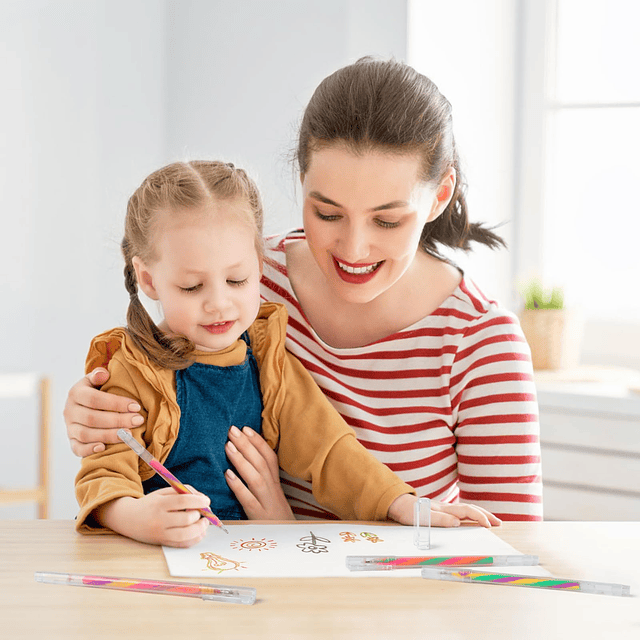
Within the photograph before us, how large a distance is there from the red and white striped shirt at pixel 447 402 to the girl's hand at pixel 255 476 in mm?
104

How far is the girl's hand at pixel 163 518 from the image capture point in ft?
2.81

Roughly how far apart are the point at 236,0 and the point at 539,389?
1.66 m

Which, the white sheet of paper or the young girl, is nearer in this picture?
the white sheet of paper

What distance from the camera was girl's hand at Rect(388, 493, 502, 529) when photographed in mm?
972

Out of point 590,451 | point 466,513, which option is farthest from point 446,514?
point 590,451

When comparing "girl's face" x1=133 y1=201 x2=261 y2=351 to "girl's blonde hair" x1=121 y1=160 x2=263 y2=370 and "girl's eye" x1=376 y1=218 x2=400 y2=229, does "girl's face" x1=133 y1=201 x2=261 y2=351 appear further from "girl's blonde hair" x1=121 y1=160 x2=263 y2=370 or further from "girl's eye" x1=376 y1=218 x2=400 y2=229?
"girl's eye" x1=376 y1=218 x2=400 y2=229

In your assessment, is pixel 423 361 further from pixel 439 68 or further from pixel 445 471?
pixel 439 68

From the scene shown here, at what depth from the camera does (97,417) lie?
3.29 ft

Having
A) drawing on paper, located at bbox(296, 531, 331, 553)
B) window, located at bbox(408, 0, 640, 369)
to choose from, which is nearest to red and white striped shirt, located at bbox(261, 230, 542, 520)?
drawing on paper, located at bbox(296, 531, 331, 553)

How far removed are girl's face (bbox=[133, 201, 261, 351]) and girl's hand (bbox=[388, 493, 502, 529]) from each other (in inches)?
11.7

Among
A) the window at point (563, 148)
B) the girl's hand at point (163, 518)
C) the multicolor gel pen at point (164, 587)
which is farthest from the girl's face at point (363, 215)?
the window at point (563, 148)

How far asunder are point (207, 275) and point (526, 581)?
52cm

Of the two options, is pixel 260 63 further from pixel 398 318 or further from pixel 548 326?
pixel 398 318

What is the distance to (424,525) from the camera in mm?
966
